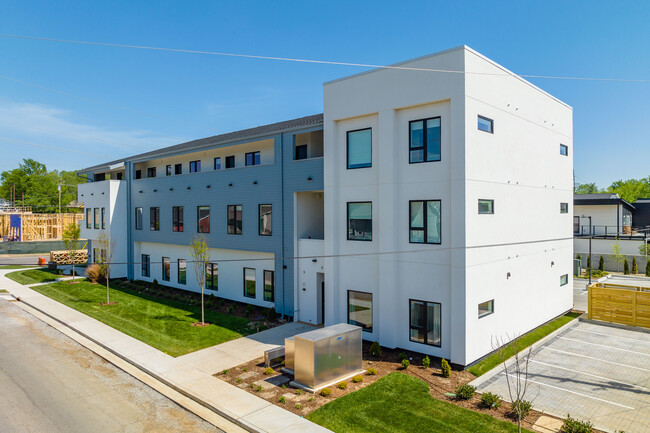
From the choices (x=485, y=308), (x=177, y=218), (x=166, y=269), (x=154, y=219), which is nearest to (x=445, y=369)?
Result: (x=485, y=308)

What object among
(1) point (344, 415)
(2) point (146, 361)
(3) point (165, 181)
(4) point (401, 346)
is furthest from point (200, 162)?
(1) point (344, 415)

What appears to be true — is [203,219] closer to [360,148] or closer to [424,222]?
[360,148]

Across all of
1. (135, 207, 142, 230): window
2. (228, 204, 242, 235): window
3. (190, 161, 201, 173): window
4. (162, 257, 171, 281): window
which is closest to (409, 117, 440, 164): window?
(228, 204, 242, 235): window

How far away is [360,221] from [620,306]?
1313 cm

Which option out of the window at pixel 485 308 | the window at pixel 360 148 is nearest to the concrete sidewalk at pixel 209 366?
the window at pixel 485 308

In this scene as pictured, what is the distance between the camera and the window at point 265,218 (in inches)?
801

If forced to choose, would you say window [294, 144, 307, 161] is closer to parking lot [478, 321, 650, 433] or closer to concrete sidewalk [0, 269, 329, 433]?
concrete sidewalk [0, 269, 329, 433]

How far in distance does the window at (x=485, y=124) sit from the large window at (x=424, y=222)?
311 centimetres

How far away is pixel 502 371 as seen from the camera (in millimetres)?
13070

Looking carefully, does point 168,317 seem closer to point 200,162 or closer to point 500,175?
point 200,162

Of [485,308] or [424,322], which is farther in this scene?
[485,308]

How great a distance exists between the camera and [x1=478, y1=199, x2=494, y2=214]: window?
13984 mm

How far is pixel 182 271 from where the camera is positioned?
25.8m

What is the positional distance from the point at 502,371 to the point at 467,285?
306 centimetres
